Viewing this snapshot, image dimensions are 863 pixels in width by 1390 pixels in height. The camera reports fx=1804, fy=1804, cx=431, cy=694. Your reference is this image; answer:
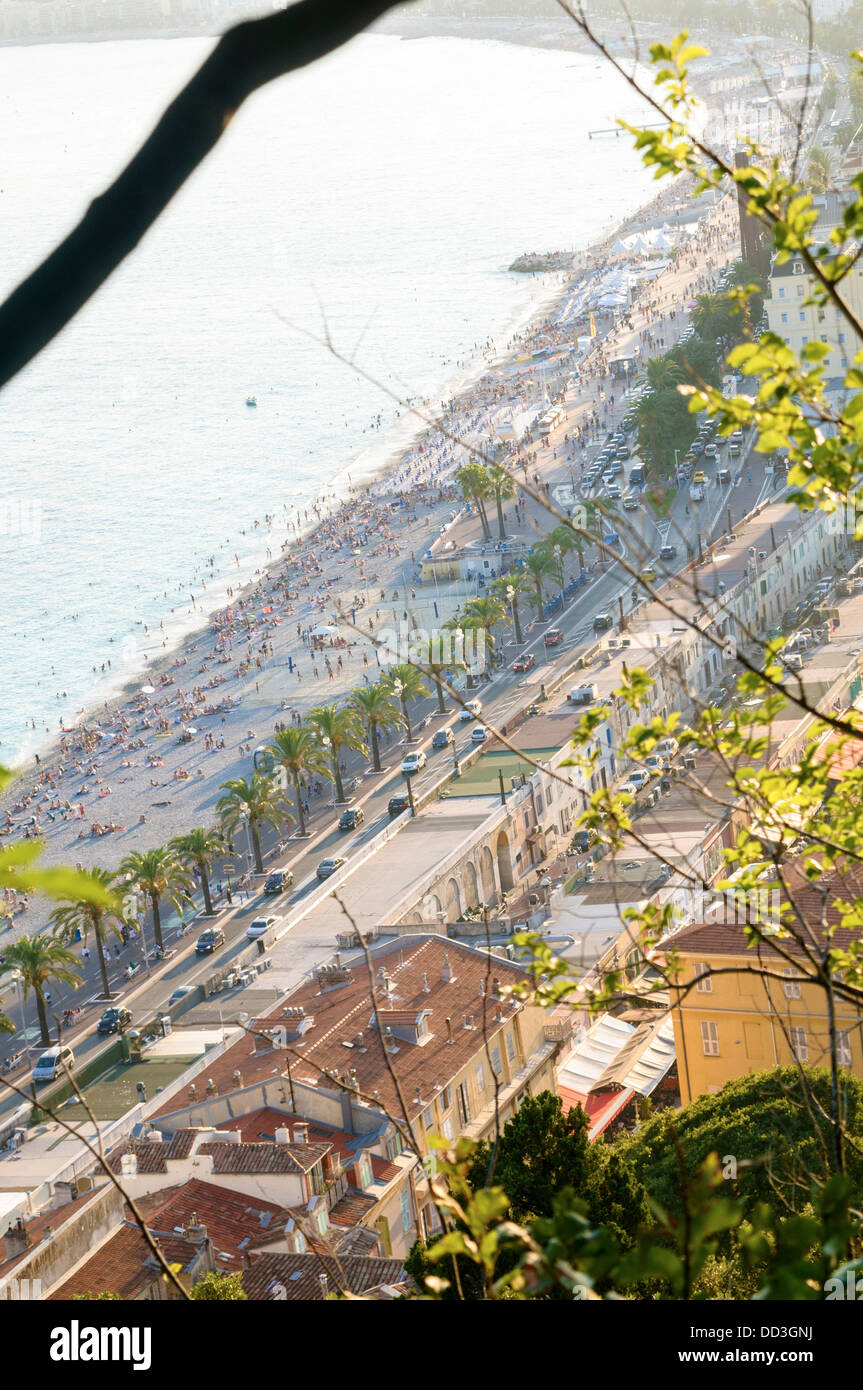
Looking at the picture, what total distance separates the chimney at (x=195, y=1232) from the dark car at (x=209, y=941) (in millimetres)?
17247

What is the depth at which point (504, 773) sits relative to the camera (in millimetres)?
36094

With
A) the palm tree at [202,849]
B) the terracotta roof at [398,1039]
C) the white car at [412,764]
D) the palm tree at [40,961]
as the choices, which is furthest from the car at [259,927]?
the terracotta roof at [398,1039]

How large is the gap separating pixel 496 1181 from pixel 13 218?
370 feet

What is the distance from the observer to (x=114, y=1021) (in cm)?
3030

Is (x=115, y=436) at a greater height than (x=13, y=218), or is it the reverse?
(x=13, y=218)

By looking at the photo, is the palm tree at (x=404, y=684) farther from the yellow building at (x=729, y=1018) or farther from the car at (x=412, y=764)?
the yellow building at (x=729, y=1018)

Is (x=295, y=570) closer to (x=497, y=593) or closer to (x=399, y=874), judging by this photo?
(x=497, y=593)

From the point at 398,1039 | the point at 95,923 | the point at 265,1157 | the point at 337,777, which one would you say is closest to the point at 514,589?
the point at 337,777

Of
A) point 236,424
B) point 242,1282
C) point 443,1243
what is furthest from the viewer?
point 236,424

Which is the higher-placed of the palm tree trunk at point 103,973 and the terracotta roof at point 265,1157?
the terracotta roof at point 265,1157

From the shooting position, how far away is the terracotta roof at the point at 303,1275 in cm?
1444

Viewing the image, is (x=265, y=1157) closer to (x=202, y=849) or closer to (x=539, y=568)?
(x=202, y=849)

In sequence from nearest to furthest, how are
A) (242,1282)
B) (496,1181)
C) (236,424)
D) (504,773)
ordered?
(496,1181) < (242,1282) < (504,773) < (236,424)

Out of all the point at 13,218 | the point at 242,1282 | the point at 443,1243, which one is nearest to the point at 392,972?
the point at 242,1282
